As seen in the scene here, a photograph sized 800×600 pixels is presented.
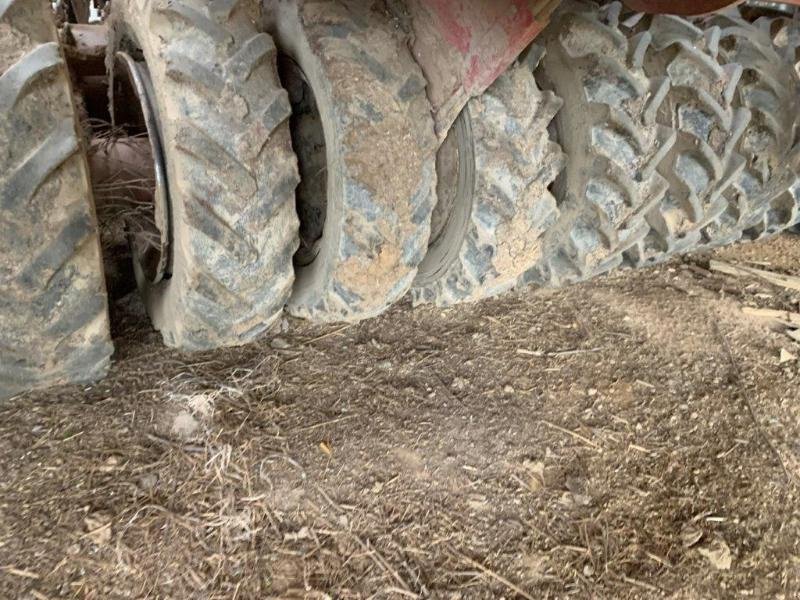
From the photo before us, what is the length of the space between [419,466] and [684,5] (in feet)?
4.26

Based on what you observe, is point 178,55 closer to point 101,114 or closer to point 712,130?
point 101,114

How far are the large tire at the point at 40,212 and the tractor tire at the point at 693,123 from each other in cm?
161

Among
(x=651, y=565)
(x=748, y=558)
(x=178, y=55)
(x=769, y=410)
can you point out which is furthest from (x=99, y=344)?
(x=769, y=410)

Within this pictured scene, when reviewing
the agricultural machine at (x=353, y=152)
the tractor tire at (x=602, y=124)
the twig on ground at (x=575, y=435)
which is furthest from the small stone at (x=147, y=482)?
the tractor tire at (x=602, y=124)

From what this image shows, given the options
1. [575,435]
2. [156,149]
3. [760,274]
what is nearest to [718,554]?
[575,435]

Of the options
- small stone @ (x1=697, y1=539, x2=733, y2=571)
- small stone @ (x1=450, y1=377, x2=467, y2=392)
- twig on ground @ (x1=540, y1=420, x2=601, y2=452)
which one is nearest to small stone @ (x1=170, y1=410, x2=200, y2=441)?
small stone @ (x1=450, y1=377, x2=467, y2=392)

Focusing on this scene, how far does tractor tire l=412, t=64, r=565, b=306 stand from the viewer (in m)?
1.76

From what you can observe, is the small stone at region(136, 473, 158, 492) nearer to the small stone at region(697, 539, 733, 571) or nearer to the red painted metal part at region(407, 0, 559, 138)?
the red painted metal part at region(407, 0, 559, 138)

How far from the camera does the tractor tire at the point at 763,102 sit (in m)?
2.22

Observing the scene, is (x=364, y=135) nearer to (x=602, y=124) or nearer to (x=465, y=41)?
(x=465, y=41)

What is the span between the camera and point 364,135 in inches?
63.5

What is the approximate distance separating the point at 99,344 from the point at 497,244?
3.77 feet

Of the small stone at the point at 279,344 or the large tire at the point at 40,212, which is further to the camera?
the small stone at the point at 279,344

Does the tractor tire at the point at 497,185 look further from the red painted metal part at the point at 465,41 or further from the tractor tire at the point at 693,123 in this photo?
the tractor tire at the point at 693,123
